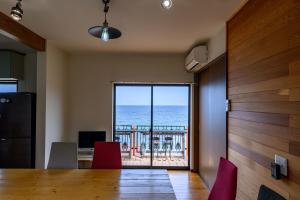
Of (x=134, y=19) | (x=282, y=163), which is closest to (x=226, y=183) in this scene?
(x=282, y=163)

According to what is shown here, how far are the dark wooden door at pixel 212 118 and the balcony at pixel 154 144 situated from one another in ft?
2.36

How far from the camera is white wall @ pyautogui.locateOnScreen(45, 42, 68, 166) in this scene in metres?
4.36

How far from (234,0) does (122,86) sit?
3.54 meters

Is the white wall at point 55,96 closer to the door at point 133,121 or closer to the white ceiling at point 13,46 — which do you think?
the white ceiling at point 13,46

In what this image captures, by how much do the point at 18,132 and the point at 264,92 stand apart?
3892 millimetres

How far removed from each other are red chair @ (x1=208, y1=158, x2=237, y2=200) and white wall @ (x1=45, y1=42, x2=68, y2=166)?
128 inches

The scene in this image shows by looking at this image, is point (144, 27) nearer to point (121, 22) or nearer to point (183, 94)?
point (121, 22)

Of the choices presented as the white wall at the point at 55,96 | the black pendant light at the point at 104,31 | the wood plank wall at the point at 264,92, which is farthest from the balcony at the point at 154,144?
the black pendant light at the point at 104,31

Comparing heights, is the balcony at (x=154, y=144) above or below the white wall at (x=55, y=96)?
below

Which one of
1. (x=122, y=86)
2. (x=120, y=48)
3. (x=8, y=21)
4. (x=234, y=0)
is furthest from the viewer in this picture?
(x=122, y=86)

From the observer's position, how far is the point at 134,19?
10.4ft

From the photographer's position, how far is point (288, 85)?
1.79 m

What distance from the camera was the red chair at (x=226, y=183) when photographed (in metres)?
1.73

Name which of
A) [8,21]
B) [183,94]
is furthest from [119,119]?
[8,21]
